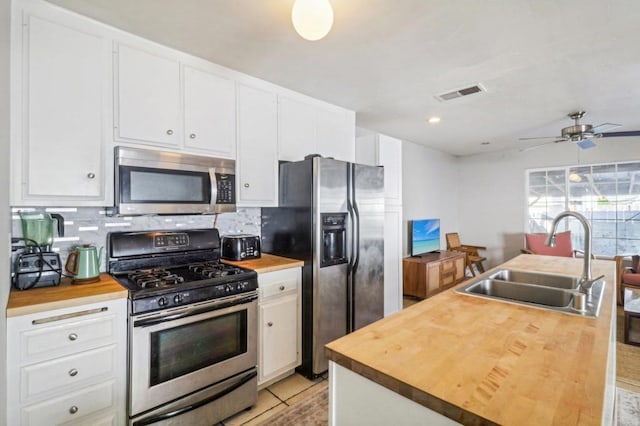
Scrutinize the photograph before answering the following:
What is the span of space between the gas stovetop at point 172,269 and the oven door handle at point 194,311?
5 centimetres

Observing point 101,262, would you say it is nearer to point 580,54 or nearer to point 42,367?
point 42,367

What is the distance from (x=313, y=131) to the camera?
3090 millimetres

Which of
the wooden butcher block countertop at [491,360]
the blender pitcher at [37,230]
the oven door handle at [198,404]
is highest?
the blender pitcher at [37,230]

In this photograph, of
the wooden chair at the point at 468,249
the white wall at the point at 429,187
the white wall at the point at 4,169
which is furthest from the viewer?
the wooden chair at the point at 468,249

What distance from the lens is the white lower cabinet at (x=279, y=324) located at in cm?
226

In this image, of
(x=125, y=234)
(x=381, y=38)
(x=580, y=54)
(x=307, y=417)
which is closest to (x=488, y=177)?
(x=580, y=54)

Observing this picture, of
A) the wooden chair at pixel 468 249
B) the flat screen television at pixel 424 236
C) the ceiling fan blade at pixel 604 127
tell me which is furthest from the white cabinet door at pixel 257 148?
the wooden chair at pixel 468 249

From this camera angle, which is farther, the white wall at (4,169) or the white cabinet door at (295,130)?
the white cabinet door at (295,130)

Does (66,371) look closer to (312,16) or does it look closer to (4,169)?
(4,169)

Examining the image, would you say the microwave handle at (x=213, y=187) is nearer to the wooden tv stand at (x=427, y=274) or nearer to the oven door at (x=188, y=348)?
the oven door at (x=188, y=348)

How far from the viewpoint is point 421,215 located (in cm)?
551

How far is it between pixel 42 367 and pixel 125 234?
0.90 metres

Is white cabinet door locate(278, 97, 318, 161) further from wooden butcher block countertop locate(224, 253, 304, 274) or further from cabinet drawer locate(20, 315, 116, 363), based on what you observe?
cabinet drawer locate(20, 315, 116, 363)

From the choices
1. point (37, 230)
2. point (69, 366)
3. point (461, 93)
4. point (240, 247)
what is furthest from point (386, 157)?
point (69, 366)
